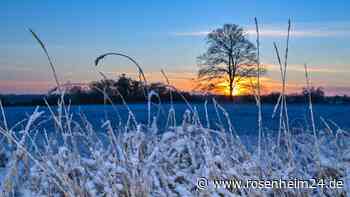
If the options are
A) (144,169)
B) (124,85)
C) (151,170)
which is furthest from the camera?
(124,85)

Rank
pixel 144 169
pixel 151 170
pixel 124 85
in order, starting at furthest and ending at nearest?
pixel 124 85 → pixel 151 170 → pixel 144 169

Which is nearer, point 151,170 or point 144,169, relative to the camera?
point 144,169

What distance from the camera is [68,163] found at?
365 centimetres

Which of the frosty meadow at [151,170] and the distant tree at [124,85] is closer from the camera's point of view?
the frosty meadow at [151,170]

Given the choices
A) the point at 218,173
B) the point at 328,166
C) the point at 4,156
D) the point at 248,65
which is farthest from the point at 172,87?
the point at 248,65

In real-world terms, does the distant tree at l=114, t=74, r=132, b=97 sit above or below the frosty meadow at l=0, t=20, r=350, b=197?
above

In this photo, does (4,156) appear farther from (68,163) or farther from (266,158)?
(266,158)

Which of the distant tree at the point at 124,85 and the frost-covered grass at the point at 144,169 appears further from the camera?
the distant tree at the point at 124,85

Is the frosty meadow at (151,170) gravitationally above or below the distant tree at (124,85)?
below

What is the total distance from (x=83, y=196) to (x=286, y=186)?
1.36m

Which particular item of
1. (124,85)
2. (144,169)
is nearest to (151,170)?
(144,169)

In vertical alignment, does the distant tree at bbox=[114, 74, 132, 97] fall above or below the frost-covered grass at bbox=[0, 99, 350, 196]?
above

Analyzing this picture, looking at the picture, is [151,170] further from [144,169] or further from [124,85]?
[124,85]

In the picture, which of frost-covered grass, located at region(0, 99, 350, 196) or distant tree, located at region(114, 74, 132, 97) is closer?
frost-covered grass, located at region(0, 99, 350, 196)
